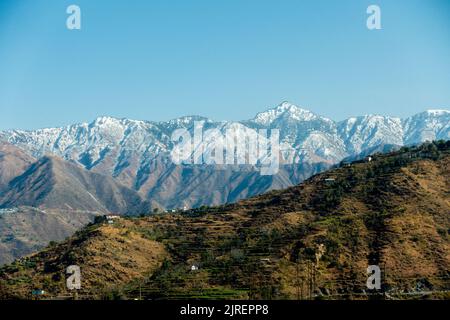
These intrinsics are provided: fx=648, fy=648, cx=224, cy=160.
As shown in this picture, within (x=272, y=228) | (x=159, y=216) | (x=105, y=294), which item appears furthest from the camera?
(x=159, y=216)

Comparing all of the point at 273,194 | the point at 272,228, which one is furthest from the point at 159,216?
the point at 272,228

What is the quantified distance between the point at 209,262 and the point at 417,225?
25.3 metres

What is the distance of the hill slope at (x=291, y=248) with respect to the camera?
224ft

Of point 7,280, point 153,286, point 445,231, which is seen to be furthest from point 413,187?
point 7,280

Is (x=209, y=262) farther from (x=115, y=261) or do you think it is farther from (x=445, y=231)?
(x=445, y=231)

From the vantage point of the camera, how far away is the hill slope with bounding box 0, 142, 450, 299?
6831 cm

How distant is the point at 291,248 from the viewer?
250ft
